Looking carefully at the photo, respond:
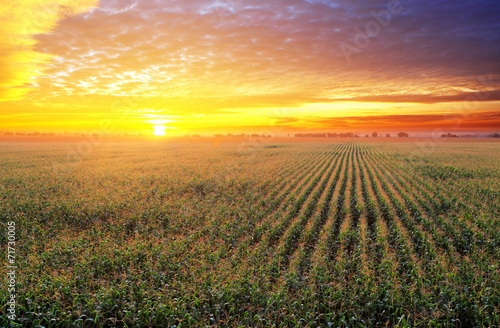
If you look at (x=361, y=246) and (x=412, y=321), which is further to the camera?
(x=361, y=246)

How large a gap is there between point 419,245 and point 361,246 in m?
2.91

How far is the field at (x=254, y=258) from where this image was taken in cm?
691

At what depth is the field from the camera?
691 cm

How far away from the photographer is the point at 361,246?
36.1 ft

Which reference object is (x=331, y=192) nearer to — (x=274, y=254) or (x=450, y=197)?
(x=450, y=197)

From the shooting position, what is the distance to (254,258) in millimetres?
9797

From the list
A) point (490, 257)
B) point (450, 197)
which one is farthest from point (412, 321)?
point (450, 197)

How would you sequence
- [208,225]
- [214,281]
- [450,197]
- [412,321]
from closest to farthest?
[412,321] < [214,281] < [208,225] < [450,197]

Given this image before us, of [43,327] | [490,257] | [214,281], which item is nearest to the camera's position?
[43,327]

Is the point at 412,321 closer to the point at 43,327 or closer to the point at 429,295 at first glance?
the point at 429,295

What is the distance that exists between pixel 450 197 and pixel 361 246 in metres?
14.0

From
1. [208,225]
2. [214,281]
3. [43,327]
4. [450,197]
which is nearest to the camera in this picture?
[43,327]

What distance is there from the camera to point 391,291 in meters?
7.46

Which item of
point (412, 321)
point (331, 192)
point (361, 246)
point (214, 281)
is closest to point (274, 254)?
point (214, 281)
